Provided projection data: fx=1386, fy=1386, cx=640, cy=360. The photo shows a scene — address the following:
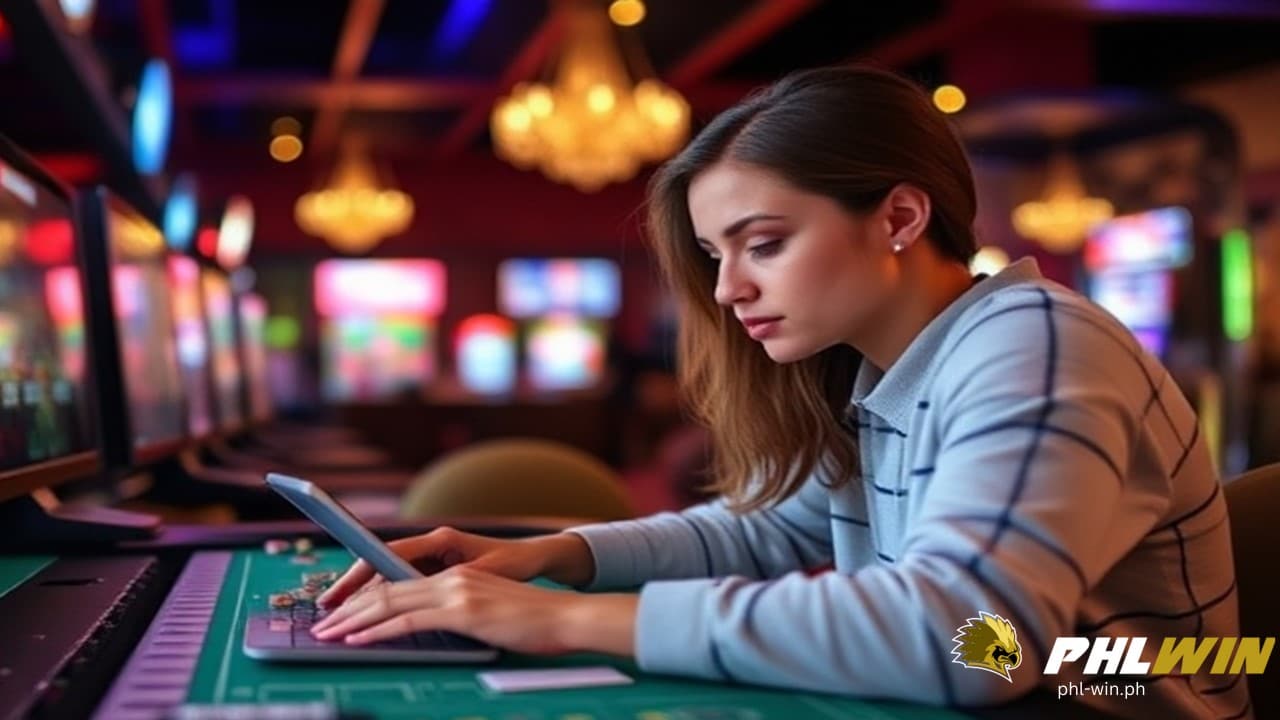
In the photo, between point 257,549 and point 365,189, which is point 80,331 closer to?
point 257,549

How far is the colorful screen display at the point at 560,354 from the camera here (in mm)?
12516

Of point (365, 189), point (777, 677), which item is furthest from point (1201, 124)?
point (777, 677)

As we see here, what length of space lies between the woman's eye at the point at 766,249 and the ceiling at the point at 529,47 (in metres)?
5.09

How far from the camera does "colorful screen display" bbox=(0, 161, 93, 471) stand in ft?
5.03

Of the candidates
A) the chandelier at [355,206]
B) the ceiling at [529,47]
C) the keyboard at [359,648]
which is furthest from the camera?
the chandelier at [355,206]

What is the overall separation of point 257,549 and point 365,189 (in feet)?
29.1

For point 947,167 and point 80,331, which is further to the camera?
point 80,331

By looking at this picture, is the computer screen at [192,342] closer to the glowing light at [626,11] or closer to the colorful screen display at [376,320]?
the glowing light at [626,11]

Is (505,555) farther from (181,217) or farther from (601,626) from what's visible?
(181,217)

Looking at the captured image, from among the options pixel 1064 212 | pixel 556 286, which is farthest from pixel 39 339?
pixel 556 286

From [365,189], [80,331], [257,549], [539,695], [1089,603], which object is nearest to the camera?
[539,695]

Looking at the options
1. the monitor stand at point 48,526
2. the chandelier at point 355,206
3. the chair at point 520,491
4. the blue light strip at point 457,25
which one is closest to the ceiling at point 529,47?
the blue light strip at point 457,25

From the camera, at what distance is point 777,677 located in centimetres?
95

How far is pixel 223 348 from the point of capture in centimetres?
365
